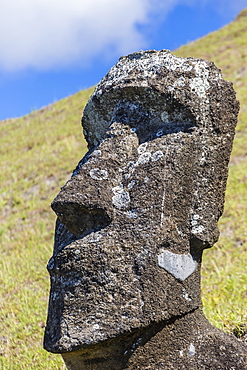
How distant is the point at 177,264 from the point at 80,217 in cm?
53

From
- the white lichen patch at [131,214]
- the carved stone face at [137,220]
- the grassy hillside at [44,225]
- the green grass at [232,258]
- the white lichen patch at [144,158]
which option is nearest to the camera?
the carved stone face at [137,220]

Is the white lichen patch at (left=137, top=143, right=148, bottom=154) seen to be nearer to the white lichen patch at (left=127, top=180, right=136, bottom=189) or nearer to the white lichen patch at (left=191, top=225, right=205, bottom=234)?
the white lichen patch at (left=127, top=180, right=136, bottom=189)

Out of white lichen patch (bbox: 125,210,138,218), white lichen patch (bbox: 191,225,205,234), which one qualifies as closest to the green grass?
white lichen patch (bbox: 191,225,205,234)

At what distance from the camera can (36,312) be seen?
18.9 feet

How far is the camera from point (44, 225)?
9297mm

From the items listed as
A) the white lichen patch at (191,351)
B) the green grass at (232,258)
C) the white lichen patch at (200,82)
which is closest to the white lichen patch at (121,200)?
Answer: the white lichen patch at (200,82)

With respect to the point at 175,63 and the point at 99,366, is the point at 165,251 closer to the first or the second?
the point at 99,366

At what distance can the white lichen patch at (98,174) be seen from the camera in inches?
93.0

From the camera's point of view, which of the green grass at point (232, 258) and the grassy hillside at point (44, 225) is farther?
the grassy hillside at point (44, 225)

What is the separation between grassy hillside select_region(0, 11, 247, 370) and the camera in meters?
4.93

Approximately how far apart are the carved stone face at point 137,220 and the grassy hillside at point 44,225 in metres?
1.86

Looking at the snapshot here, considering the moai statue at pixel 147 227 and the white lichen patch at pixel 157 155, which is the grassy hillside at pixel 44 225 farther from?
the white lichen patch at pixel 157 155

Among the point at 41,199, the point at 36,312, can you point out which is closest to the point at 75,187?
the point at 36,312

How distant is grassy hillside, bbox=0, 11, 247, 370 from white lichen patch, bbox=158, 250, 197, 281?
1758mm
